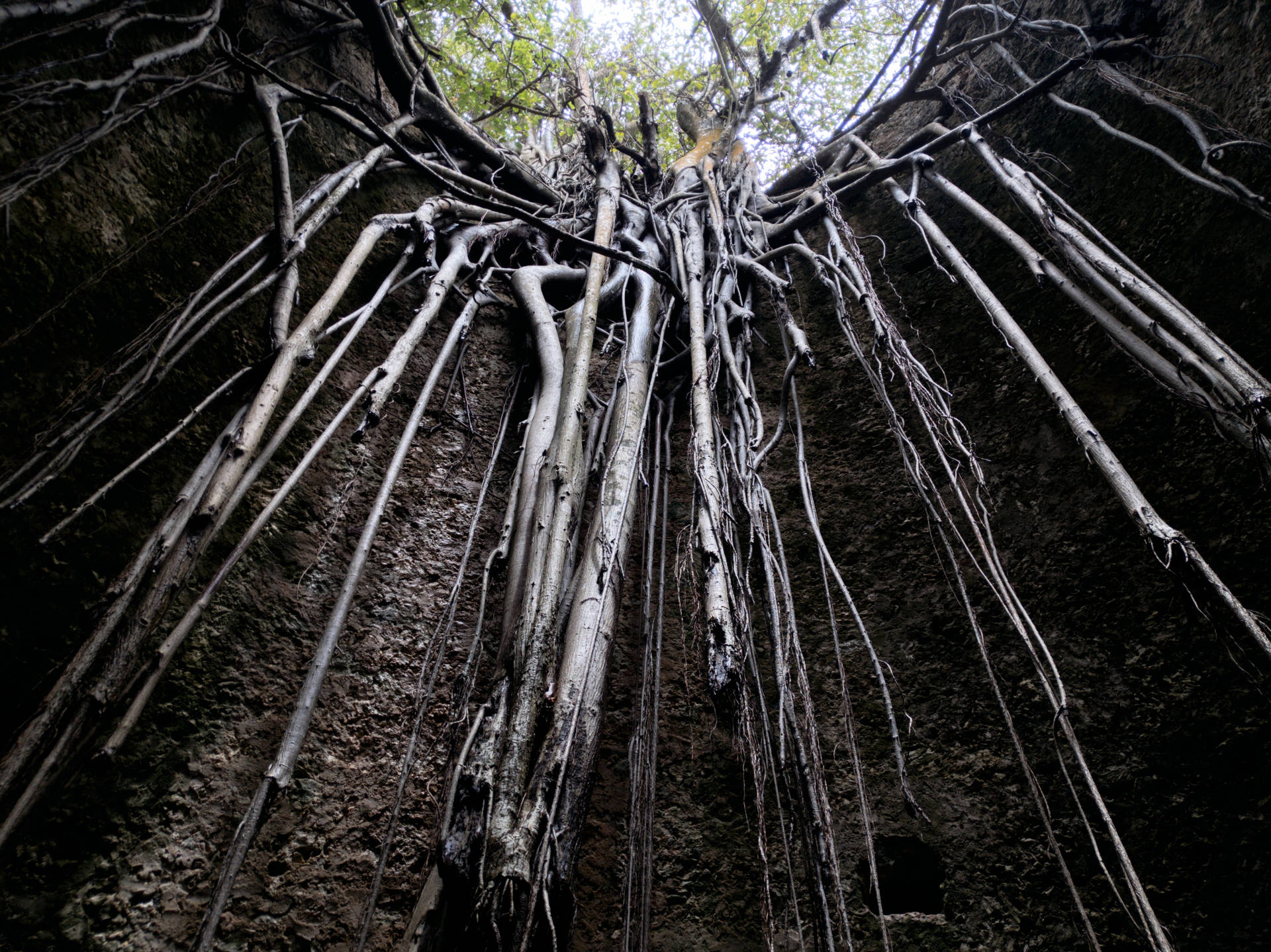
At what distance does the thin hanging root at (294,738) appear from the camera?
0.72 metres

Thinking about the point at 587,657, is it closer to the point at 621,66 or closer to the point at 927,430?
the point at 927,430

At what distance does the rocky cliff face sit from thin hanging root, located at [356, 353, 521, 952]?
1.6 inches

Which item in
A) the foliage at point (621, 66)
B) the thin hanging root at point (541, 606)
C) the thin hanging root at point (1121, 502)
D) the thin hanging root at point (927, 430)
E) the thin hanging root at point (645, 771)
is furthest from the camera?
the foliage at point (621, 66)

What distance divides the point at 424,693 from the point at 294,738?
25cm

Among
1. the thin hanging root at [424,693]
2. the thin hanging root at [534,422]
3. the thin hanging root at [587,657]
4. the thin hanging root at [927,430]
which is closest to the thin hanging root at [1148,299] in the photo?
the thin hanging root at [927,430]

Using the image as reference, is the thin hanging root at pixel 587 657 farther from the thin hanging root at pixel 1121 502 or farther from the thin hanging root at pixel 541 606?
the thin hanging root at pixel 1121 502

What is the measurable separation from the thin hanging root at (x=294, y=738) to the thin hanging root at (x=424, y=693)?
6.1 inches

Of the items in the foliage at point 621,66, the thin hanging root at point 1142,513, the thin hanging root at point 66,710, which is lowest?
the thin hanging root at point 66,710

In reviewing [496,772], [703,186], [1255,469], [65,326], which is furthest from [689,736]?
[703,186]

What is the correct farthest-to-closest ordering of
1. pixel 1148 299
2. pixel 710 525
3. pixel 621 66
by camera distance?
pixel 621 66 → pixel 710 525 → pixel 1148 299

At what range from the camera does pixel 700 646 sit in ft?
3.52

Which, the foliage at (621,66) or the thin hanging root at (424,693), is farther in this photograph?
the foliage at (621,66)

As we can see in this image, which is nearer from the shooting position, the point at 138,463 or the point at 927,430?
the point at 138,463

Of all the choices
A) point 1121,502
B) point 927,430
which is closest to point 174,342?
point 927,430
